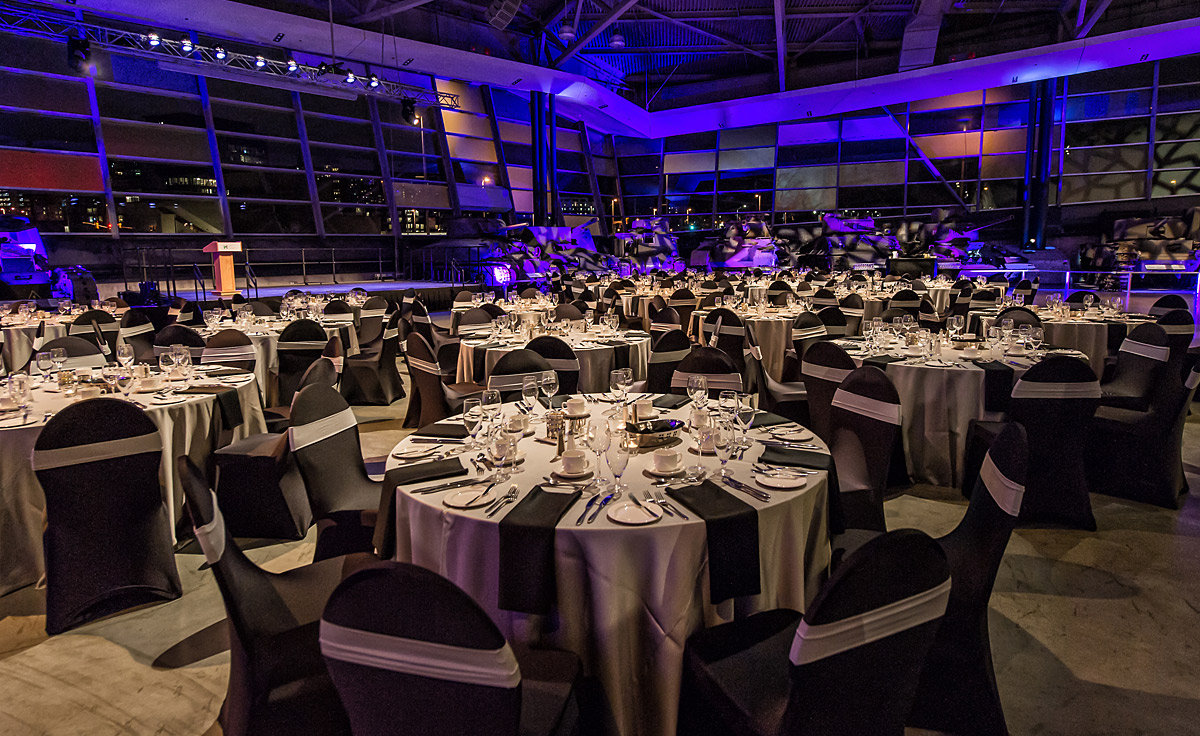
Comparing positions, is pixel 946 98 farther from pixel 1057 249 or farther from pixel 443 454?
pixel 443 454

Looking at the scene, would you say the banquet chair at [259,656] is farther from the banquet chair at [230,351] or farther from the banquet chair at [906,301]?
the banquet chair at [906,301]

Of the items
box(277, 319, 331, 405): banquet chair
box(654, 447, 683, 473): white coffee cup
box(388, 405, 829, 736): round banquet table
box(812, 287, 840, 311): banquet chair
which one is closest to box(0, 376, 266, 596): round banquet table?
box(277, 319, 331, 405): banquet chair

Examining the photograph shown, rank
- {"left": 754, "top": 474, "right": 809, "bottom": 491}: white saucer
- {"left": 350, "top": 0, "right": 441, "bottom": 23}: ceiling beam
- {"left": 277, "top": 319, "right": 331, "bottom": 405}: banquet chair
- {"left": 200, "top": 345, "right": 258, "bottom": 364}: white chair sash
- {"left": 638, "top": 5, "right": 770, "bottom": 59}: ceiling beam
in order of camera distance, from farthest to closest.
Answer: {"left": 638, "top": 5, "right": 770, "bottom": 59}: ceiling beam, {"left": 350, "top": 0, "right": 441, "bottom": 23}: ceiling beam, {"left": 277, "top": 319, "right": 331, "bottom": 405}: banquet chair, {"left": 200, "top": 345, "right": 258, "bottom": 364}: white chair sash, {"left": 754, "top": 474, "right": 809, "bottom": 491}: white saucer

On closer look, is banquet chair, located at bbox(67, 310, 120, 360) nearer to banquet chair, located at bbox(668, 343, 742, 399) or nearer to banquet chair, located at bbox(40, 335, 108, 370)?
banquet chair, located at bbox(40, 335, 108, 370)

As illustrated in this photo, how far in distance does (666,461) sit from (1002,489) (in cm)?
97

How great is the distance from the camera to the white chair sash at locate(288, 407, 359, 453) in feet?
8.91

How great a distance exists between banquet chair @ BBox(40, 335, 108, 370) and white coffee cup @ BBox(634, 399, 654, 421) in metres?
4.06

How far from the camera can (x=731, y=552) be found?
5.82 feet

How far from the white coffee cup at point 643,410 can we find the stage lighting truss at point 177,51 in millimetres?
11448

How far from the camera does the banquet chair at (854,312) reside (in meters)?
7.58

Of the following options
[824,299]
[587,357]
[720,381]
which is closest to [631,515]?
[720,381]

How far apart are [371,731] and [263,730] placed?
66 cm

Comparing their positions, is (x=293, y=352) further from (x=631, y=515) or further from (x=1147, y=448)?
(x=1147, y=448)

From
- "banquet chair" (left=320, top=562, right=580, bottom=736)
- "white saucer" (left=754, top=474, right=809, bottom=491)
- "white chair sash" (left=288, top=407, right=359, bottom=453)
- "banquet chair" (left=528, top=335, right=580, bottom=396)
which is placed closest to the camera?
"banquet chair" (left=320, top=562, right=580, bottom=736)
